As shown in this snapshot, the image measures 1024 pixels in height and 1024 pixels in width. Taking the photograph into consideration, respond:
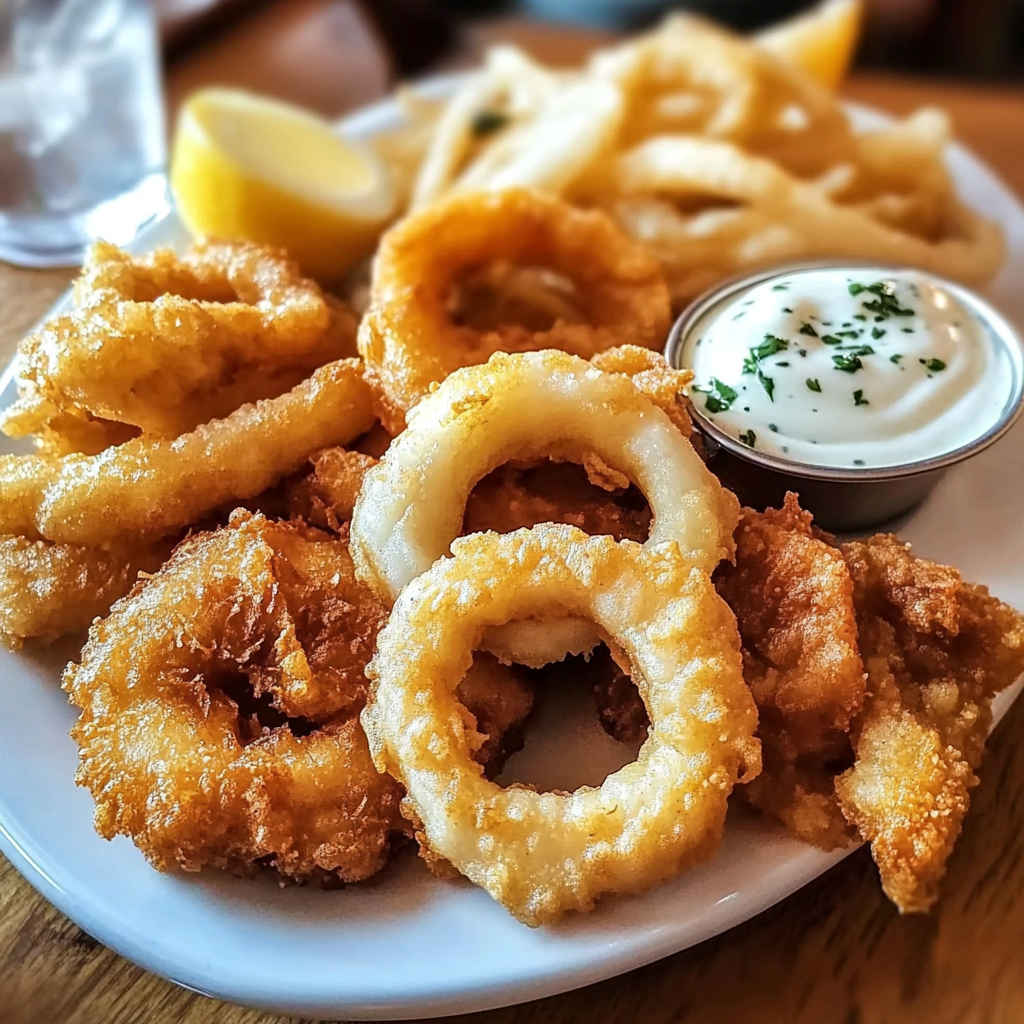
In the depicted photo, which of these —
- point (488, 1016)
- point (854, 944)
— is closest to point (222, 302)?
point (488, 1016)

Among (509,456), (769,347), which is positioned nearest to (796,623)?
(509,456)

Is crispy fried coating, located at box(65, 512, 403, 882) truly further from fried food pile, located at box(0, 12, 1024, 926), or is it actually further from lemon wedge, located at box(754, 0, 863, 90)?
lemon wedge, located at box(754, 0, 863, 90)

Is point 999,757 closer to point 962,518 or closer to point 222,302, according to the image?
point 962,518

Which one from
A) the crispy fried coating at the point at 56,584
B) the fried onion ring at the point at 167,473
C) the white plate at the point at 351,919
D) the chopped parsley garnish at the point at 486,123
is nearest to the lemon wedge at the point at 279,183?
the chopped parsley garnish at the point at 486,123

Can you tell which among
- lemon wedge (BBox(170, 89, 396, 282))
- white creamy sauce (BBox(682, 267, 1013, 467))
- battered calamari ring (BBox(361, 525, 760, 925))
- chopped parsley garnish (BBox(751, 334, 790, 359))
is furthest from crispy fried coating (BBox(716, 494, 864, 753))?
lemon wedge (BBox(170, 89, 396, 282))

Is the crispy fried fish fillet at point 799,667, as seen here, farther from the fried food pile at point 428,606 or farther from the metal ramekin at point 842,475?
the metal ramekin at point 842,475

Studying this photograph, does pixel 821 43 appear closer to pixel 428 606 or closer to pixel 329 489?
pixel 329 489
